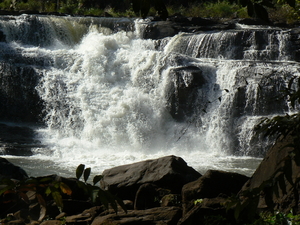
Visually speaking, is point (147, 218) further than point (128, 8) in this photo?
No

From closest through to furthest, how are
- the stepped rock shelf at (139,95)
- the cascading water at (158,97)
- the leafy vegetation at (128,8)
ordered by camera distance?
1. the stepped rock shelf at (139,95)
2. the cascading water at (158,97)
3. the leafy vegetation at (128,8)

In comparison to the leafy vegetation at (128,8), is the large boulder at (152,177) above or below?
below

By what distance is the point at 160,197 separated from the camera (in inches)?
247

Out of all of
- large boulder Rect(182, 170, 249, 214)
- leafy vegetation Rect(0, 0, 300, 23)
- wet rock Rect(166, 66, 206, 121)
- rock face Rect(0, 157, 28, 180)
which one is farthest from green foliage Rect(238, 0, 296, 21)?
leafy vegetation Rect(0, 0, 300, 23)

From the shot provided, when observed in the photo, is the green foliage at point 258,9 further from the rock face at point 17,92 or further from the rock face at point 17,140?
the rock face at point 17,92

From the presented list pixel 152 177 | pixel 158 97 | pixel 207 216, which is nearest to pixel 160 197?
pixel 152 177

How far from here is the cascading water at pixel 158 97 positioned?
12.7 metres

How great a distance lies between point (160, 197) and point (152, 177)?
63 centimetres

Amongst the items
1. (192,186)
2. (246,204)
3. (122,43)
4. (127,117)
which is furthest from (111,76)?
(246,204)

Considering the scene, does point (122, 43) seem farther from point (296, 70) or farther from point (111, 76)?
point (296, 70)

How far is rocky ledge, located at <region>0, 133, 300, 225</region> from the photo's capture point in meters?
4.51

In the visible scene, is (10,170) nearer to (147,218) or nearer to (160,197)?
(160,197)

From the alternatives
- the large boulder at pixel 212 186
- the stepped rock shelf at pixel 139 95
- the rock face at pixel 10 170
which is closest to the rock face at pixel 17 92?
the stepped rock shelf at pixel 139 95

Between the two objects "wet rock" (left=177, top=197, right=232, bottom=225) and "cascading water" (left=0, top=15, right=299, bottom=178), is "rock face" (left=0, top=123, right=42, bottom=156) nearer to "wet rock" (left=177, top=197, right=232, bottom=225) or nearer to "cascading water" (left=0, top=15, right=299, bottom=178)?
"cascading water" (left=0, top=15, right=299, bottom=178)
